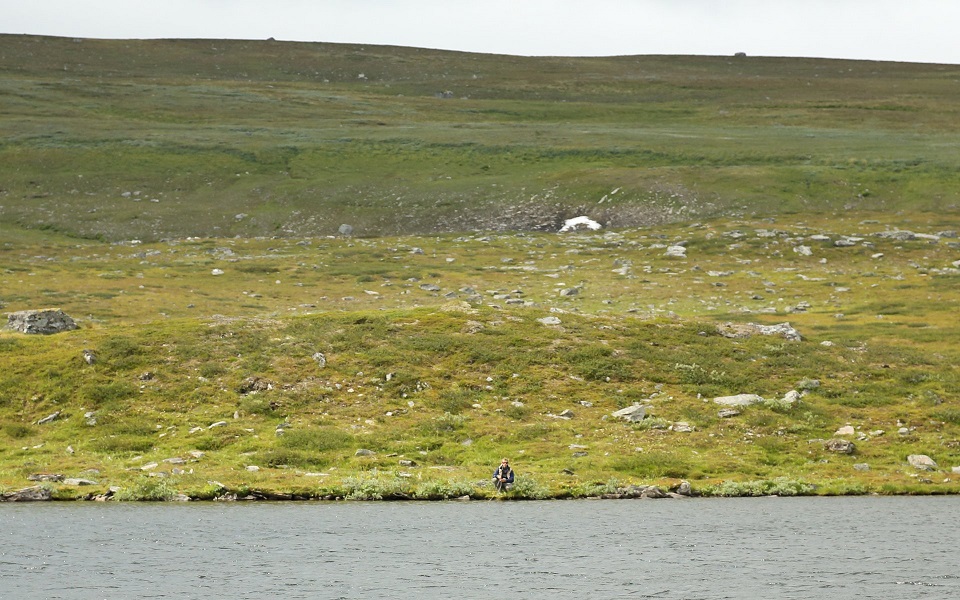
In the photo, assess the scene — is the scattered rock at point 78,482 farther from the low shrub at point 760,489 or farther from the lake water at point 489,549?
the low shrub at point 760,489

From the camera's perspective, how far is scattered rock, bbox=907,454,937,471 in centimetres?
4488

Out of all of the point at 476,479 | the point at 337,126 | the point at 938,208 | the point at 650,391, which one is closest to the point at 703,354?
the point at 650,391

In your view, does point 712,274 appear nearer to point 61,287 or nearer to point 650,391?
point 650,391

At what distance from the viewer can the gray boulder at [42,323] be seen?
202 ft

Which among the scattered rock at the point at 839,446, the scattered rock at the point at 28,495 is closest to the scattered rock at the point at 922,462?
the scattered rock at the point at 839,446

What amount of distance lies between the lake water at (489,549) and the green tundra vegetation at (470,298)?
3442 mm

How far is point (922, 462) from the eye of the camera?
45344 millimetres

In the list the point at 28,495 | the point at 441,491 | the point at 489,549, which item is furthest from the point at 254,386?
the point at 489,549

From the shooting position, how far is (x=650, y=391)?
53.9m

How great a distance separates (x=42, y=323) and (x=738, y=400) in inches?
1383

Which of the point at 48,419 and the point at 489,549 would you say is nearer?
the point at 489,549

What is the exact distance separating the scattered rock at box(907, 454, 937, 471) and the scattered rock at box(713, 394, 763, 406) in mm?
8260

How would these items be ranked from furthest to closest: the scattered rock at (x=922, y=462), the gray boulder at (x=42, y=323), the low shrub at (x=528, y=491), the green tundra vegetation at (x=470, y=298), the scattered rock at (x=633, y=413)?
1. the gray boulder at (x=42, y=323)
2. the scattered rock at (x=633, y=413)
3. the green tundra vegetation at (x=470, y=298)
4. the scattered rock at (x=922, y=462)
5. the low shrub at (x=528, y=491)

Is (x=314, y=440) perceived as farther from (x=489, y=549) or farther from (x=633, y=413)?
(x=489, y=549)
